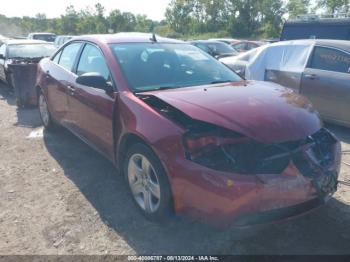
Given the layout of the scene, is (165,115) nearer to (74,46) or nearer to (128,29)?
(74,46)

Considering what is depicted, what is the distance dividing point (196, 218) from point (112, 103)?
58.1 inches

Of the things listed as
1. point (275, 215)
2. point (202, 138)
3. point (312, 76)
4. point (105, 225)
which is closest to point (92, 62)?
point (105, 225)

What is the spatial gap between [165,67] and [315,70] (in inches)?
133

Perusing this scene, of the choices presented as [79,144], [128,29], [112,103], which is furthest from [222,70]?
[128,29]

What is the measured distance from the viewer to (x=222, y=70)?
4211mm

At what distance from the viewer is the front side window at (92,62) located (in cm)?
384

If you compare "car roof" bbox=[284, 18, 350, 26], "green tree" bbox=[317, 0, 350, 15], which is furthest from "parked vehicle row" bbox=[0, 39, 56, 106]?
"green tree" bbox=[317, 0, 350, 15]

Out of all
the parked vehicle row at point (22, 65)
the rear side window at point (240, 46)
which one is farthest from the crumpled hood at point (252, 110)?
the rear side window at point (240, 46)

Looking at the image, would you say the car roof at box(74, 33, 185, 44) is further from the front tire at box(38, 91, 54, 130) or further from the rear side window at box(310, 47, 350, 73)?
the rear side window at box(310, 47, 350, 73)

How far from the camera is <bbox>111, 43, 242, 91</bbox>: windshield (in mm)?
3615

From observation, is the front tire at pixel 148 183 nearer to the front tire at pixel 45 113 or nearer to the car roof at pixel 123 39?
the car roof at pixel 123 39

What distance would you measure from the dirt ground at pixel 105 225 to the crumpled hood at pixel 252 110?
747 millimetres

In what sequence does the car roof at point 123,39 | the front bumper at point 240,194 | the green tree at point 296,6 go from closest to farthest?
the front bumper at point 240,194
the car roof at point 123,39
the green tree at point 296,6

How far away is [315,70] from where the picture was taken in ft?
19.9
